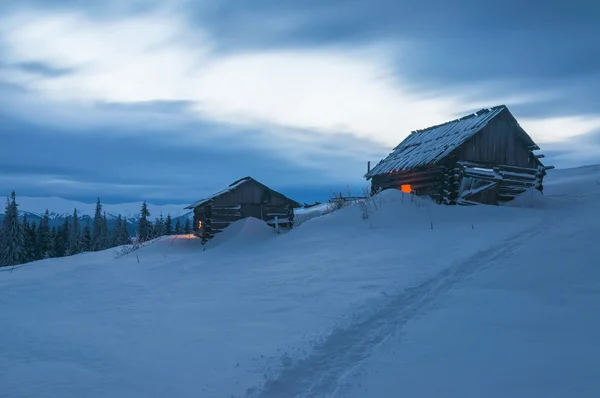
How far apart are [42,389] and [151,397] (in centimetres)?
123

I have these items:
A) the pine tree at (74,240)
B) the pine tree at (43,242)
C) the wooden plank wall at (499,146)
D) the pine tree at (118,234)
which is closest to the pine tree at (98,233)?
the pine tree at (118,234)

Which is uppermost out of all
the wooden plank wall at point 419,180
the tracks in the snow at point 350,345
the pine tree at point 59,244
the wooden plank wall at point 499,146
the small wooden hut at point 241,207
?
the wooden plank wall at point 499,146

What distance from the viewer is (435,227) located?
14.0 meters

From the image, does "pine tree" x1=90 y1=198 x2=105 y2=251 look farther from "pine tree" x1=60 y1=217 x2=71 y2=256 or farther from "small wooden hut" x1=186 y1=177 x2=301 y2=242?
"small wooden hut" x1=186 y1=177 x2=301 y2=242

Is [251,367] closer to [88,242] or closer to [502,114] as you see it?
[502,114]

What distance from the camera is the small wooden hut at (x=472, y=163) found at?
18375 millimetres

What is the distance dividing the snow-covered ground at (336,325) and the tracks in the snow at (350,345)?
2cm

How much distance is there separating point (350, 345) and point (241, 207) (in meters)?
19.7

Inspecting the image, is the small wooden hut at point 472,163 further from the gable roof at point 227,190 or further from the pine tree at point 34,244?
the pine tree at point 34,244

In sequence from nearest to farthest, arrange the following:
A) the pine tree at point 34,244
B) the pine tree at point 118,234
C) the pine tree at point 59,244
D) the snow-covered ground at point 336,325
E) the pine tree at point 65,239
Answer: the snow-covered ground at point 336,325 → the pine tree at point 34,244 → the pine tree at point 59,244 → the pine tree at point 65,239 → the pine tree at point 118,234

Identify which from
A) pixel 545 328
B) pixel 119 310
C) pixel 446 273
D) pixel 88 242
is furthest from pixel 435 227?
pixel 88 242

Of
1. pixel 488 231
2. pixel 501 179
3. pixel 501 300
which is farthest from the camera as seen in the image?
pixel 501 179

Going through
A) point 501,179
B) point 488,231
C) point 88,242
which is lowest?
point 88,242

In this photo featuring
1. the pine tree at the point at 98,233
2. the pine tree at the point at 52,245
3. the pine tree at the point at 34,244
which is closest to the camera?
the pine tree at the point at 34,244
